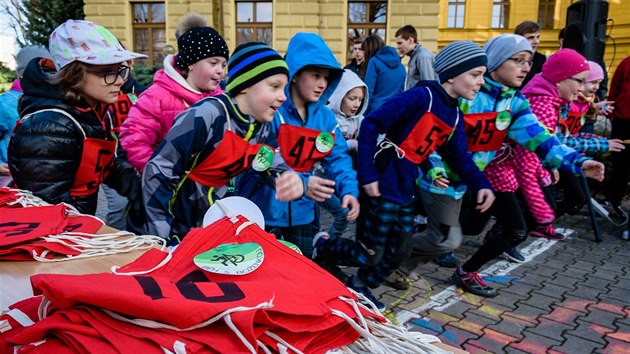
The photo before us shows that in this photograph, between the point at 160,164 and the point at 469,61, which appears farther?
the point at 469,61

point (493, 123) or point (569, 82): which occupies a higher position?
point (569, 82)

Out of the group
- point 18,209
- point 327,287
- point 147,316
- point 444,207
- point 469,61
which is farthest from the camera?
point 444,207

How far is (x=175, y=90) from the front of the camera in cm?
323

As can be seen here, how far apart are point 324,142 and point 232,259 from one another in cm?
206

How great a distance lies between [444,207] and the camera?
3.38 meters

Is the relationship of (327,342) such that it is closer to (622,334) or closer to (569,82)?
(622,334)

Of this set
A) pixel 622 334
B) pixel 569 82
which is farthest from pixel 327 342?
pixel 569 82

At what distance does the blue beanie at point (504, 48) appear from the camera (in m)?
3.52

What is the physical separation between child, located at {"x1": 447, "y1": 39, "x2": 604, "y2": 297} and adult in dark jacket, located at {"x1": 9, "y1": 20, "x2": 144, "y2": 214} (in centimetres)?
230

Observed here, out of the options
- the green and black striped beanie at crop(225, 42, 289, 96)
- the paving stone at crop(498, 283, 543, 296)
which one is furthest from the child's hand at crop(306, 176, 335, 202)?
the paving stone at crop(498, 283, 543, 296)

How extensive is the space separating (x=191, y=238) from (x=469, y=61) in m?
2.43

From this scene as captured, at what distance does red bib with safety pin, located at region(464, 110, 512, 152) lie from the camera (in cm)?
355

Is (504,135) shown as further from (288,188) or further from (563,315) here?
(288,188)

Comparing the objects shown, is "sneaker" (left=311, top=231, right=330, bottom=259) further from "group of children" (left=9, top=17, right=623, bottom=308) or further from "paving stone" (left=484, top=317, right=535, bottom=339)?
"paving stone" (left=484, top=317, right=535, bottom=339)
